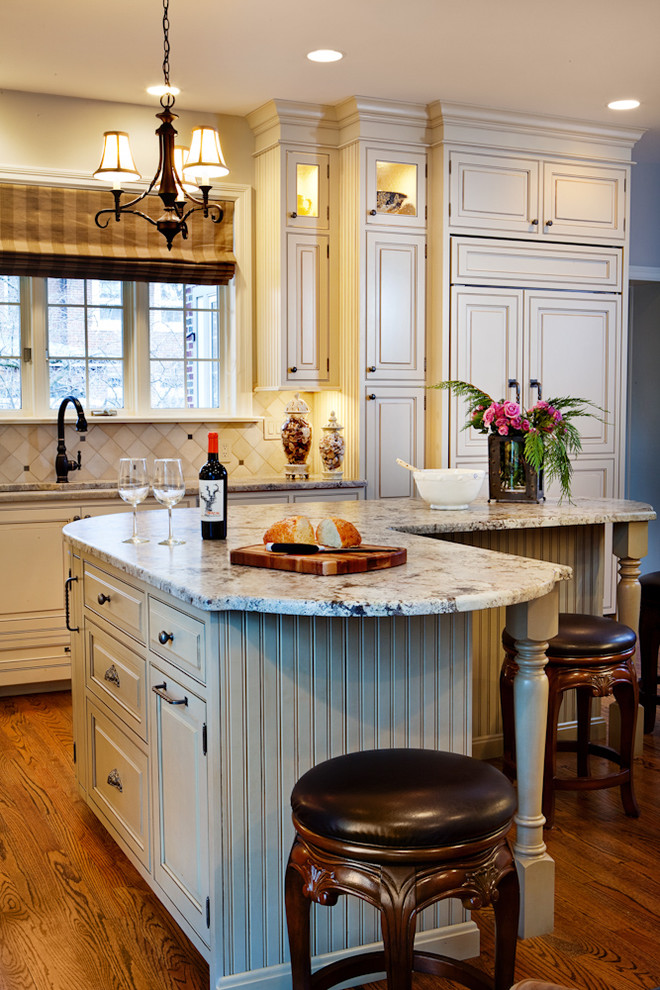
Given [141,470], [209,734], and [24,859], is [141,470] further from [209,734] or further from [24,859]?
[24,859]

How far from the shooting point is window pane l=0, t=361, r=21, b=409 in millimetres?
5031

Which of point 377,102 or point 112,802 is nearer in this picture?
point 112,802

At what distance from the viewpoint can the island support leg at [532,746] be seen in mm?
2240

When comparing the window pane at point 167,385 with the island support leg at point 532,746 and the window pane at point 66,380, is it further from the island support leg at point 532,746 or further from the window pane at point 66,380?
the island support leg at point 532,746

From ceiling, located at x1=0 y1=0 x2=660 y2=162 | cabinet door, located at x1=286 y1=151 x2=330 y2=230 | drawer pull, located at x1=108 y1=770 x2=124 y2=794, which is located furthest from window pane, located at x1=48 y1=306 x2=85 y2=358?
drawer pull, located at x1=108 y1=770 x2=124 y2=794

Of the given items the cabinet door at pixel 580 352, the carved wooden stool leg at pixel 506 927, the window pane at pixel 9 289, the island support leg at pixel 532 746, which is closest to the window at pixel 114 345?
the window pane at pixel 9 289

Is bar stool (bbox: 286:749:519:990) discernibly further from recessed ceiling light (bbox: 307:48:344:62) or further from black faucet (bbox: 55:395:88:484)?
recessed ceiling light (bbox: 307:48:344:62)

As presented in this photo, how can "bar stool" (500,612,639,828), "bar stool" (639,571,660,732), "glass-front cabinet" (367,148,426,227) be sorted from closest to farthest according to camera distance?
"bar stool" (500,612,639,828) → "bar stool" (639,571,660,732) → "glass-front cabinet" (367,148,426,227)

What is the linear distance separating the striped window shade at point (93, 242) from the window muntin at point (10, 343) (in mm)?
190

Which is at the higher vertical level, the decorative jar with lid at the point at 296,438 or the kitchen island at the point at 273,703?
the decorative jar with lid at the point at 296,438

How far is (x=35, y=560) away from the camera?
446 centimetres

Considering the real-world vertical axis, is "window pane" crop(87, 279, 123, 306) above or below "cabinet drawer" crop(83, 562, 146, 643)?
above

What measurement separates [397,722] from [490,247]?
370 centimetres

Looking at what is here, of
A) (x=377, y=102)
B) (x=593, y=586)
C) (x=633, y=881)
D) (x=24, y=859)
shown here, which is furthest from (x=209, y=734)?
(x=377, y=102)
